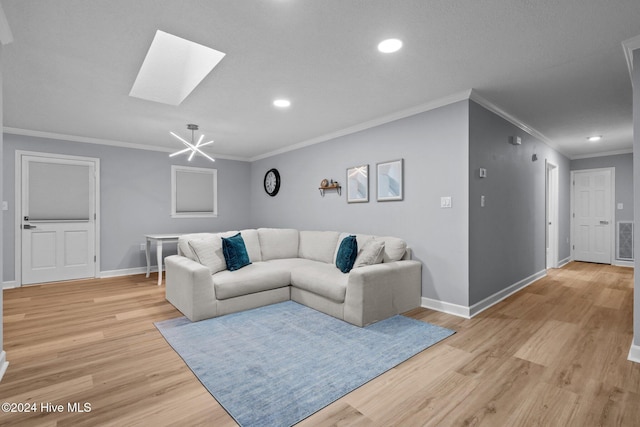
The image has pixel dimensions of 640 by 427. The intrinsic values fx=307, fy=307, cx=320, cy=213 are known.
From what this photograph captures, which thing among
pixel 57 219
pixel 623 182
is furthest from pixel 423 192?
pixel 57 219

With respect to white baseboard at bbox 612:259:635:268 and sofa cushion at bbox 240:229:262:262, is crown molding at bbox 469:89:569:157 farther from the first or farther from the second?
sofa cushion at bbox 240:229:262:262

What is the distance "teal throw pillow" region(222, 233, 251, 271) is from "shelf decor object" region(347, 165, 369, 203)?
1.70 meters

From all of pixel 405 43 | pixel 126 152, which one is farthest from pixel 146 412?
pixel 126 152

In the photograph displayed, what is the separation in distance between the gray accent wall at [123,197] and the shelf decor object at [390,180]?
4.00 meters

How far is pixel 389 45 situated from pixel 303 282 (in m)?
2.55

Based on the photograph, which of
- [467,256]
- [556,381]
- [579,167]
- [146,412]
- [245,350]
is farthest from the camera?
[579,167]

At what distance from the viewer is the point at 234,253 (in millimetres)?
3771

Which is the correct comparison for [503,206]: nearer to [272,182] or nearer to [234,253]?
[234,253]

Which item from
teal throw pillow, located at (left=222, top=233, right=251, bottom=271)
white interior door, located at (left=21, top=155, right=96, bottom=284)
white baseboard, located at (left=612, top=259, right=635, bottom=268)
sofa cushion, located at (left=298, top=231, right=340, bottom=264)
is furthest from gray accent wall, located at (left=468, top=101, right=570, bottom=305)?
white interior door, located at (left=21, top=155, right=96, bottom=284)

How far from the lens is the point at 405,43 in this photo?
2.28 m

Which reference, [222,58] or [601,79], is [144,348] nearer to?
[222,58]

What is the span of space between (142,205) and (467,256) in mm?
5428

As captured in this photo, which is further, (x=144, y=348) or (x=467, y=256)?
(x=467, y=256)

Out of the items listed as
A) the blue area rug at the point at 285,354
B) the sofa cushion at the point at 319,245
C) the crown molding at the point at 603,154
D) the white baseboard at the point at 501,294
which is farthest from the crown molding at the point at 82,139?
the crown molding at the point at 603,154
